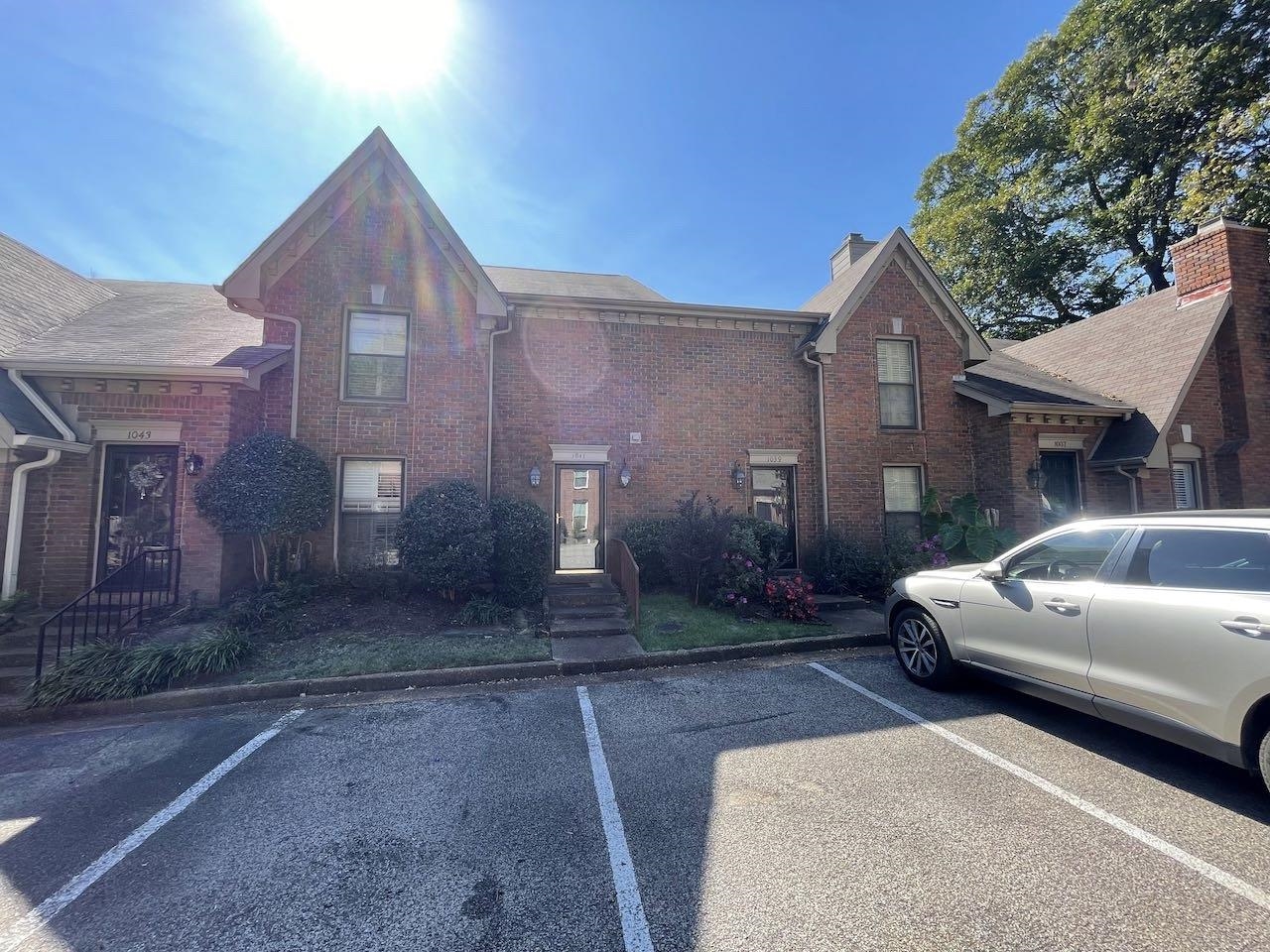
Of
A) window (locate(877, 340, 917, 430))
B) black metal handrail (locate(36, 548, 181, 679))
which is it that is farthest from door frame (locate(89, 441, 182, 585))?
window (locate(877, 340, 917, 430))

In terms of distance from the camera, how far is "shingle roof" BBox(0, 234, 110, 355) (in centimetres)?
891

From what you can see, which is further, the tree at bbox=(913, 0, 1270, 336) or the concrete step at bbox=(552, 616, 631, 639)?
the tree at bbox=(913, 0, 1270, 336)

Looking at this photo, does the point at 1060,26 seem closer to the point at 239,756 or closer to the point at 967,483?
the point at 967,483

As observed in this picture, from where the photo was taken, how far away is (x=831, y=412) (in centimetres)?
1101

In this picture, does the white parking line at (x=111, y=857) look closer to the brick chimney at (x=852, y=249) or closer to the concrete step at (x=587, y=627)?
the concrete step at (x=587, y=627)

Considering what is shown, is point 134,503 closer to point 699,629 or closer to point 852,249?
point 699,629

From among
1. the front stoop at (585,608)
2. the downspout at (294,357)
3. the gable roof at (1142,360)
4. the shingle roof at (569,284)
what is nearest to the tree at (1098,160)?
the gable roof at (1142,360)

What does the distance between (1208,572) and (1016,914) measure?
108 inches

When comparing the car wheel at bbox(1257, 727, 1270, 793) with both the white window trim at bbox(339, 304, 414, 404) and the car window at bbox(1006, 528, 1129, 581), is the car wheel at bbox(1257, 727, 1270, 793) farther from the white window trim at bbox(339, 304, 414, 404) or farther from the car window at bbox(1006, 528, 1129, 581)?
the white window trim at bbox(339, 304, 414, 404)

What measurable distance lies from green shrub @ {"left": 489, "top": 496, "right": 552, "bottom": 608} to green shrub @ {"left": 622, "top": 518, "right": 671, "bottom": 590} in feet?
5.81

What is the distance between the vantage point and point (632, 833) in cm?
317

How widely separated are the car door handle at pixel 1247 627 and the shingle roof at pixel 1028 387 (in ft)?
28.3

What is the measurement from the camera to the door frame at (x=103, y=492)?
7.98 metres

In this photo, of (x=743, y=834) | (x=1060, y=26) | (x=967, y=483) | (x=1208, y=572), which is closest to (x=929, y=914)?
(x=743, y=834)
